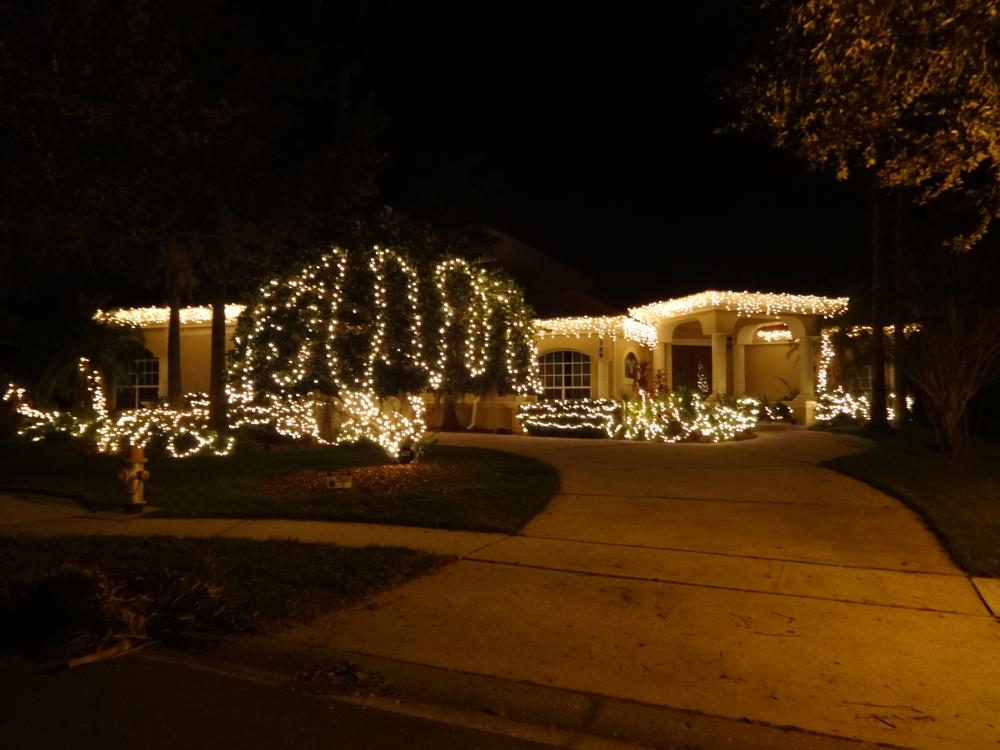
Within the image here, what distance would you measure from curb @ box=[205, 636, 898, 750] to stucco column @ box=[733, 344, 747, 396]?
1930 centimetres

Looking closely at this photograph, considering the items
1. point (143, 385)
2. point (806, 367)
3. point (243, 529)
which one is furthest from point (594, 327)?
point (243, 529)

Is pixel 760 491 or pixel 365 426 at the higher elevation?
pixel 365 426

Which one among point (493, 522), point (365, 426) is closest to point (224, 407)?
point (365, 426)

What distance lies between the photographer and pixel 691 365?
25547 mm

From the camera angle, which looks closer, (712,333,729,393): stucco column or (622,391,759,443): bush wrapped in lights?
(622,391,759,443): bush wrapped in lights

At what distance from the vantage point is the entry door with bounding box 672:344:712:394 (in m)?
25.1

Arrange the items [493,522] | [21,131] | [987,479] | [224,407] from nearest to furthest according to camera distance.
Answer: [493,522] < [21,131] < [987,479] < [224,407]

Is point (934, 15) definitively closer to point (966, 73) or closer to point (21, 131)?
point (966, 73)

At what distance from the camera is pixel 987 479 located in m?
12.2

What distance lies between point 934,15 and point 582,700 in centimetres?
648

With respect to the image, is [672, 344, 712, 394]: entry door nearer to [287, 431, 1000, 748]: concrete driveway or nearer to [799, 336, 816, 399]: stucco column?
[799, 336, 816, 399]: stucco column

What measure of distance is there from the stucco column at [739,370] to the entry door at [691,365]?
98cm

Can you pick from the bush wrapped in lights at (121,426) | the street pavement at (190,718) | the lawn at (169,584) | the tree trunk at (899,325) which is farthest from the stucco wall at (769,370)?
the street pavement at (190,718)

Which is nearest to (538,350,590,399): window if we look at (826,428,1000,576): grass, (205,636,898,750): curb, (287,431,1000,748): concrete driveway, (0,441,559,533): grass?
(0,441,559,533): grass
